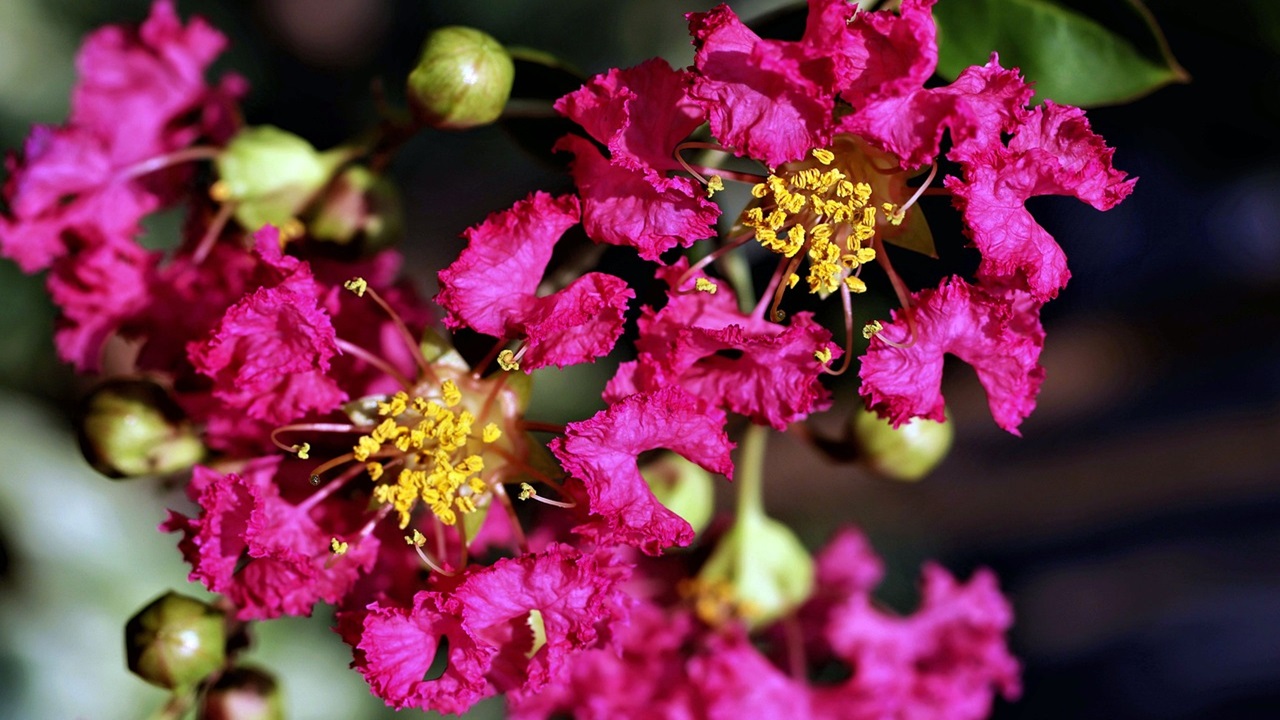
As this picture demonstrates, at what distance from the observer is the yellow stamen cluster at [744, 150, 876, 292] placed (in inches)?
44.9

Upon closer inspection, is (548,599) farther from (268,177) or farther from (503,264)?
(268,177)

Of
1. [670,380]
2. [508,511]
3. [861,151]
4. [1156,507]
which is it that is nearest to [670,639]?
[508,511]

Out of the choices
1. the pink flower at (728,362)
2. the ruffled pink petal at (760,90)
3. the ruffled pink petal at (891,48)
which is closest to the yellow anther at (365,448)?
the pink flower at (728,362)

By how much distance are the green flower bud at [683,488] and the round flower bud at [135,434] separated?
539 millimetres

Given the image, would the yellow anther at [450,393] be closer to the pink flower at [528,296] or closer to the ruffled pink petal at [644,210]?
the pink flower at [528,296]

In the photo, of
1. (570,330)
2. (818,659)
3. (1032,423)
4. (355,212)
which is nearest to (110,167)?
(355,212)

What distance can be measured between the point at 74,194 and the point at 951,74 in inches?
43.5

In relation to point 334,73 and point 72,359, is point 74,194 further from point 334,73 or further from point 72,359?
point 334,73

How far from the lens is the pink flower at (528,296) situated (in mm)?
1109

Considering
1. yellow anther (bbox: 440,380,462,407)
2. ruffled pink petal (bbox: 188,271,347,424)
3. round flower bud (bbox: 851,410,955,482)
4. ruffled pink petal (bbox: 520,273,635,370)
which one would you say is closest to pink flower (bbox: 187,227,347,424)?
ruffled pink petal (bbox: 188,271,347,424)

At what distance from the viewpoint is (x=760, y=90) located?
3.46 ft

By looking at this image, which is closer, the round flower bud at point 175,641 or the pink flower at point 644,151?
the pink flower at point 644,151

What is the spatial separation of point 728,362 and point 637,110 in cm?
25

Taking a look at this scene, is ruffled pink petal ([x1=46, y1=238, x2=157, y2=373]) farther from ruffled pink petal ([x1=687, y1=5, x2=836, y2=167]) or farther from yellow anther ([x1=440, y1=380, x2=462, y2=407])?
ruffled pink petal ([x1=687, y1=5, x2=836, y2=167])
